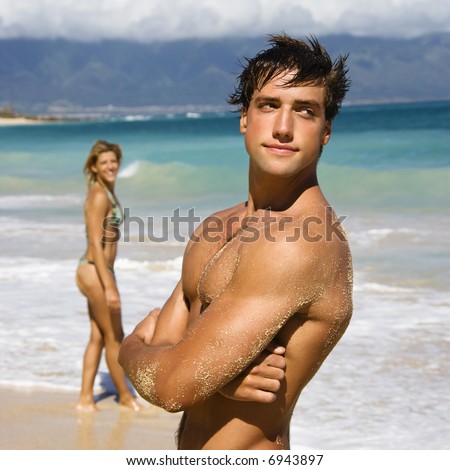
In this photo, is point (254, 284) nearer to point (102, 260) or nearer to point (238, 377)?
point (238, 377)

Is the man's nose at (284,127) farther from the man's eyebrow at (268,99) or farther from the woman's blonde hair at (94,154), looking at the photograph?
the woman's blonde hair at (94,154)

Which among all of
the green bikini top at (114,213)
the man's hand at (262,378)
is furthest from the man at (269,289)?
the green bikini top at (114,213)

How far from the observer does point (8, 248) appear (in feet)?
42.2

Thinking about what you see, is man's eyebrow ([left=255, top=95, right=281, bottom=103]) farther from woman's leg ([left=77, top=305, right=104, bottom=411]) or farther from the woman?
woman's leg ([left=77, top=305, right=104, bottom=411])

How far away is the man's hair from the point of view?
7.02 feet

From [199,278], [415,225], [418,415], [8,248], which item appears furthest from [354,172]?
[199,278]

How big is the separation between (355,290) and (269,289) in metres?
7.91

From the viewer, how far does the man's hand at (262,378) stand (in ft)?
6.75

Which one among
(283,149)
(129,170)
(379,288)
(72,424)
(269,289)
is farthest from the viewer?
(129,170)

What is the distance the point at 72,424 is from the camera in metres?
5.80

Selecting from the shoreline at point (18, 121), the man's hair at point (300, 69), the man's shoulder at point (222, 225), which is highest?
the shoreline at point (18, 121)

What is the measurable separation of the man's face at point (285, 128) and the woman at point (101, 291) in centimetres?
408

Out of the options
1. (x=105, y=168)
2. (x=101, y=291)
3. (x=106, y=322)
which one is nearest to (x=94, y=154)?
(x=105, y=168)

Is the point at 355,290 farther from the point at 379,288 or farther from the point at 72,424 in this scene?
the point at 72,424
